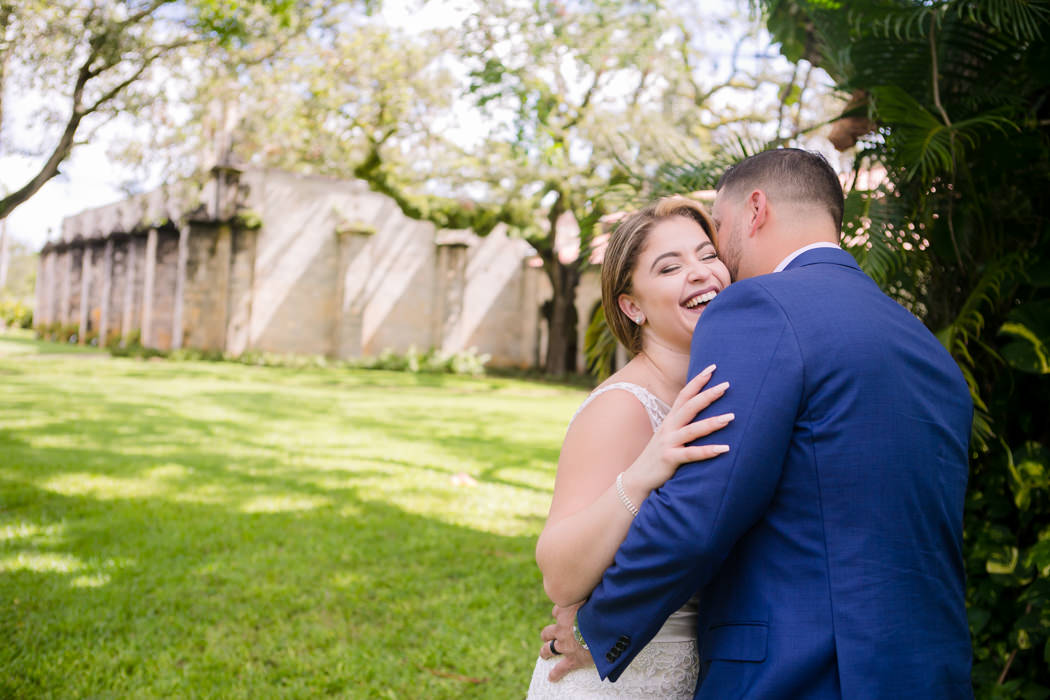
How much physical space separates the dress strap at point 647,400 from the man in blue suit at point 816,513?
327 millimetres

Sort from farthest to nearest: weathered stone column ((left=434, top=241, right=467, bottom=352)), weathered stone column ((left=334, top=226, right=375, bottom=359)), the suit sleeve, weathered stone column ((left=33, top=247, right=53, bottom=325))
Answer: weathered stone column ((left=33, top=247, right=53, bottom=325)) → weathered stone column ((left=434, top=241, right=467, bottom=352)) → weathered stone column ((left=334, top=226, right=375, bottom=359)) → the suit sleeve

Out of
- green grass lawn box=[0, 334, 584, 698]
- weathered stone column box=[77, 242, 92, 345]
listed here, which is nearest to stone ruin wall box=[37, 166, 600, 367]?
weathered stone column box=[77, 242, 92, 345]

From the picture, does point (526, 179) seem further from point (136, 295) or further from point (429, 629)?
point (136, 295)

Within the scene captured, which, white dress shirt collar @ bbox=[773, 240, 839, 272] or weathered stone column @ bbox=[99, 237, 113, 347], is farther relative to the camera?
weathered stone column @ bbox=[99, 237, 113, 347]

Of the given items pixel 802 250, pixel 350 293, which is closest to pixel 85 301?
pixel 350 293

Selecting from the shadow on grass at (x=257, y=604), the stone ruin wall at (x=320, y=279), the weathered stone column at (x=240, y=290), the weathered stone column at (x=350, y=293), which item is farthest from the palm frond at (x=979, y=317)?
the weathered stone column at (x=240, y=290)

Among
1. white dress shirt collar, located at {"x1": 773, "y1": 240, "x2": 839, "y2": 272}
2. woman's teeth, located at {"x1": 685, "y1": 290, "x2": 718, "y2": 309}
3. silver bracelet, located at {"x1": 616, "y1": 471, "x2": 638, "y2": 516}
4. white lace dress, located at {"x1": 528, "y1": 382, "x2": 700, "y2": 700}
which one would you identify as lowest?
white lace dress, located at {"x1": 528, "y1": 382, "x2": 700, "y2": 700}

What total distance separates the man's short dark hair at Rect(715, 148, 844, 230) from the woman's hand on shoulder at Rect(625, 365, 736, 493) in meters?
0.58

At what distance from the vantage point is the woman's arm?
1534mm

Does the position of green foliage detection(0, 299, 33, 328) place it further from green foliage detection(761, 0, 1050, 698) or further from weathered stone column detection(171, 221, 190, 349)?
green foliage detection(761, 0, 1050, 698)

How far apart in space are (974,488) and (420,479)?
6541 mm

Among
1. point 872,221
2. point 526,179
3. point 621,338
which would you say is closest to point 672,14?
point 526,179

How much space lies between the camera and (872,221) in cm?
365

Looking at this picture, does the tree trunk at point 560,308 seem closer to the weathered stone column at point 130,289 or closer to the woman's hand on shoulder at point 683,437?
the weathered stone column at point 130,289
